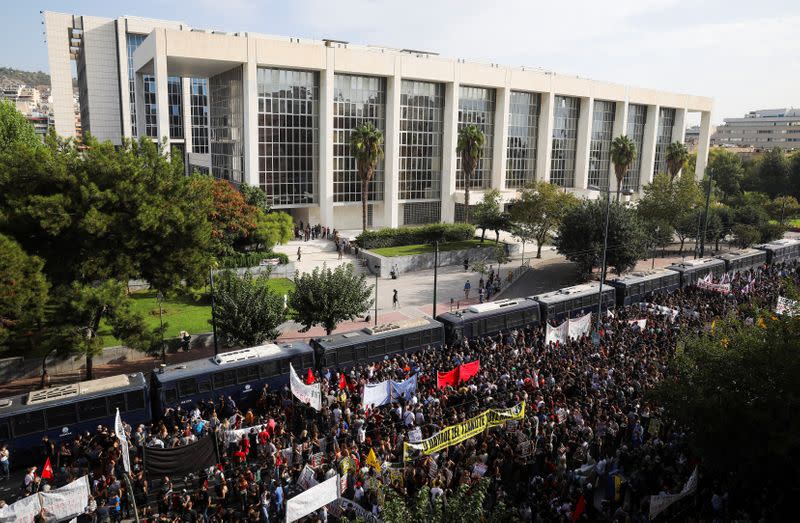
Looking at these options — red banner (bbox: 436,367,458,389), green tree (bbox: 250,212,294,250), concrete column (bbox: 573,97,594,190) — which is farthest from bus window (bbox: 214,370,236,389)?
concrete column (bbox: 573,97,594,190)

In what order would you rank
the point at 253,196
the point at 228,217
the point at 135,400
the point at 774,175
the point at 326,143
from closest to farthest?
the point at 135,400 < the point at 228,217 < the point at 253,196 < the point at 326,143 < the point at 774,175

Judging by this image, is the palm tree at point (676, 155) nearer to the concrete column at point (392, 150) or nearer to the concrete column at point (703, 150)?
the concrete column at point (703, 150)

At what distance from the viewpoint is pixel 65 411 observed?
19.3 meters

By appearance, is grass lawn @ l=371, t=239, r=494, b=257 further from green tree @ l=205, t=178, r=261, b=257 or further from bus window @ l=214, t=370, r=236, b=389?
bus window @ l=214, t=370, r=236, b=389

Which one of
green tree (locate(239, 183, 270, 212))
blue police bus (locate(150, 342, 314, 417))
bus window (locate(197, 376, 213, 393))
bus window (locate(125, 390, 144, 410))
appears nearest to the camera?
bus window (locate(125, 390, 144, 410))

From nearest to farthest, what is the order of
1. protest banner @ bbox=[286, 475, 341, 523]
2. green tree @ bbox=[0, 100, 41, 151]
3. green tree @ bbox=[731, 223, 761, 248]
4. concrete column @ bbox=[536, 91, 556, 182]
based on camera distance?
1. protest banner @ bbox=[286, 475, 341, 523]
2. green tree @ bbox=[0, 100, 41, 151]
3. green tree @ bbox=[731, 223, 761, 248]
4. concrete column @ bbox=[536, 91, 556, 182]

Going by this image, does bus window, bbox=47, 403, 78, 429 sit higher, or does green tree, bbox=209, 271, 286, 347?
green tree, bbox=209, 271, 286, 347

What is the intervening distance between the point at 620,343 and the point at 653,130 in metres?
79.8

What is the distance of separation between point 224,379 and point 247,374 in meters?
0.97

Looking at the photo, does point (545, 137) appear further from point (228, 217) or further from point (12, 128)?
point (12, 128)

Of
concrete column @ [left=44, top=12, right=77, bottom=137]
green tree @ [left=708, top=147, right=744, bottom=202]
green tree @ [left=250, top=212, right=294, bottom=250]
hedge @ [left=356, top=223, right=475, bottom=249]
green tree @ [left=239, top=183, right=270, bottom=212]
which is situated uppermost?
concrete column @ [left=44, top=12, right=77, bottom=137]

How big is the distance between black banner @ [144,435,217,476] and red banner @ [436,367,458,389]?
879 centimetres

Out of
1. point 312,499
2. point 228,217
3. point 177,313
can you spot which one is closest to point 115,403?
point 312,499

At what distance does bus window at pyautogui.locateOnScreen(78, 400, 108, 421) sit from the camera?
1964cm
